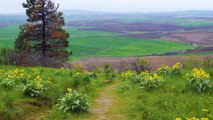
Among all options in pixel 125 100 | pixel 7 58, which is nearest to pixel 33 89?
pixel 125 100

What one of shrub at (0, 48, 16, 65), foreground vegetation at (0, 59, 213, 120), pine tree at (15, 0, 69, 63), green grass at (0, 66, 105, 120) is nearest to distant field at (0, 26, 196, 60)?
pine tree at (15, 0, 69, 63)

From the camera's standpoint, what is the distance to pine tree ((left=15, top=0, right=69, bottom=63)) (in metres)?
38.2

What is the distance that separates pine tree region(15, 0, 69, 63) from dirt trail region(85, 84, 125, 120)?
78.7ft

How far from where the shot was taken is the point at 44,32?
3816 cm

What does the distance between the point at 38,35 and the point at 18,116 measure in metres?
29.6

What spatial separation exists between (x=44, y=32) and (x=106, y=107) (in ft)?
89.9

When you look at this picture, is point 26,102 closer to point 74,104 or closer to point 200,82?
point 74,104

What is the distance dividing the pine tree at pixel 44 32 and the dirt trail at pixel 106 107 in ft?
78.7

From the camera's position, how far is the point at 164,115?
31.7ft

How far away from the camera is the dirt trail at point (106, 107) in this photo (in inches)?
414

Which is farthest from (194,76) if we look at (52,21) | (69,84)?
(52,21)

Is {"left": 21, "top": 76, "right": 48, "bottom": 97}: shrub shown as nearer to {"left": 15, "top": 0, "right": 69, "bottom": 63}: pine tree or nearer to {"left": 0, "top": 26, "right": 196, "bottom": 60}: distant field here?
{"left": 15, "top": 0, "right": 69, "bottom": 63}: pine tree

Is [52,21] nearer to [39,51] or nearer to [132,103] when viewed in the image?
[39,51]

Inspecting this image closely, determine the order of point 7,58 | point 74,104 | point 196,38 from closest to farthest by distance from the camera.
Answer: point 74,104, point 7,58, point 196,38
